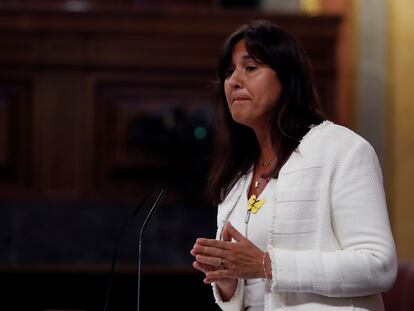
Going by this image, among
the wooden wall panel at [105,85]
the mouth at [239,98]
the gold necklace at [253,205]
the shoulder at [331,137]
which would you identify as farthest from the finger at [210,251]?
the wooden wall panel at [105,85]

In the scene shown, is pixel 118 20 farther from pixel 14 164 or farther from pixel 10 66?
pixel 14 164

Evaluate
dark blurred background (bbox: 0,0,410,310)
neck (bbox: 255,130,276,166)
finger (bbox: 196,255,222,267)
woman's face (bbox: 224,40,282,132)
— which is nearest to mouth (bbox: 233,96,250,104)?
woman's face (bbox: 224,40,282,132)

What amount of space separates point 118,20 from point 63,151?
0.74 m

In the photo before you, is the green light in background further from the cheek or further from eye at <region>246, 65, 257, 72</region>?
eye at <region>246, 65, 257, 72</region>

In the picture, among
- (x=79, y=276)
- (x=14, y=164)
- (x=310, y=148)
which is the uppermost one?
(x=310, y=148)

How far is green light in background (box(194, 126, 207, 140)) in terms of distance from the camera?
4.46 m

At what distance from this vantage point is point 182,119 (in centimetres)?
450

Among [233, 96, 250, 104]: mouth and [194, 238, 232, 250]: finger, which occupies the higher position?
[233, 96, 250, 104]: mouth

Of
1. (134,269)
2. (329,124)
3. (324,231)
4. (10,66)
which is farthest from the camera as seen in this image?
(10,66)

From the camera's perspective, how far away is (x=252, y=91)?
2.35 metres

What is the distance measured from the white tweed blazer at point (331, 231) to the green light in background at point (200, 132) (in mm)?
2246

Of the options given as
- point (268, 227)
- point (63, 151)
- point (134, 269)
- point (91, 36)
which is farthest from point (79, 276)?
point (268, 227)

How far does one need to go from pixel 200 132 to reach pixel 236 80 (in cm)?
211

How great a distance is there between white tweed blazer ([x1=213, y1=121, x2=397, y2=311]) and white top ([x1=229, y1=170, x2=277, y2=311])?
0.18 feet
